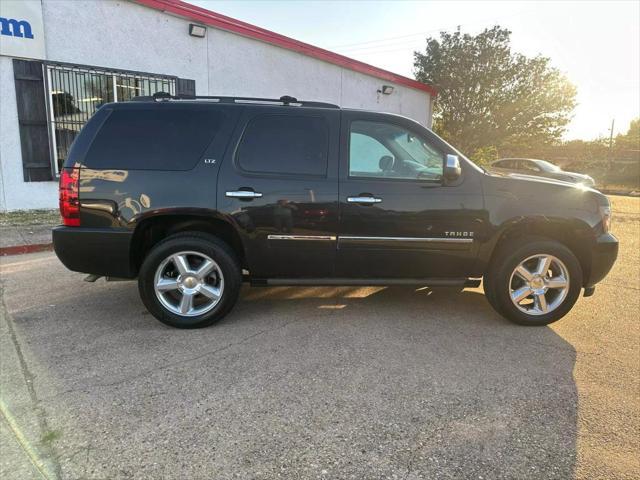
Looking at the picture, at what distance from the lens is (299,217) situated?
13.2 feet

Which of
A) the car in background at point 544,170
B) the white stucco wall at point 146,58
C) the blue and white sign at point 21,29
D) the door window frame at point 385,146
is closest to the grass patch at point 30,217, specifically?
the white stucco wall at point 146,58

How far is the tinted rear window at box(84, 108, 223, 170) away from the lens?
396 cm

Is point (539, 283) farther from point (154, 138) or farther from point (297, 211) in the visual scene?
point (154, 138)

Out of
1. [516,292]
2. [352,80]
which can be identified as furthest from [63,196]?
[352,80]

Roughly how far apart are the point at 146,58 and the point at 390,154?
322 inches

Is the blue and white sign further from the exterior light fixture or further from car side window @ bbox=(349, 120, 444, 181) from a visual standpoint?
car side window @ bbox=(349, 120, 444, 181)

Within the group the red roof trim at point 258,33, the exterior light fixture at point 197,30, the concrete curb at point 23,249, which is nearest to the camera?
the concrete curb at point 23,249

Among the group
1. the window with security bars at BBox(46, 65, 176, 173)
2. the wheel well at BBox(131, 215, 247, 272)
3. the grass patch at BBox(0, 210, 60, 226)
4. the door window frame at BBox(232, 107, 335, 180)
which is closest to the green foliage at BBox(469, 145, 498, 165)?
the window with security bars at BBox(46, 65, 176, 173)

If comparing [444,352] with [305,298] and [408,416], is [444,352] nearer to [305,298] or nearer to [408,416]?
[408,416]

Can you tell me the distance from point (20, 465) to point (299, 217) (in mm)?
2541

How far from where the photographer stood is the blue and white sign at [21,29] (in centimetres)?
841

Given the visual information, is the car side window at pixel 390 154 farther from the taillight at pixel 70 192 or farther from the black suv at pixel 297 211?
the taillight at pixel 70 192

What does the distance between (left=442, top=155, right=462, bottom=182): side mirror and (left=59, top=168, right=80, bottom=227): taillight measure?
3144mm

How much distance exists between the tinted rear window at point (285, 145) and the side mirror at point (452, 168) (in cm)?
105
